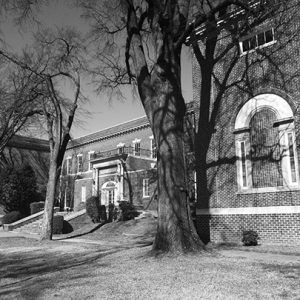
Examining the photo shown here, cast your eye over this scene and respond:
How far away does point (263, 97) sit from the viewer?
1438 centimetres

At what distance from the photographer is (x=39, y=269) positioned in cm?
1052

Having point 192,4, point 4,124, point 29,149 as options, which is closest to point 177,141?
point 192,4

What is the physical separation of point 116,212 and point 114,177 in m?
7.03

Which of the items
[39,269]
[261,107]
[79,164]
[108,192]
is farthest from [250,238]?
[79,164]

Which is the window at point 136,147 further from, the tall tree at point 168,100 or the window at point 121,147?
the tall tree at point 168,100

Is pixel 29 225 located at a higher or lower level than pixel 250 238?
higher

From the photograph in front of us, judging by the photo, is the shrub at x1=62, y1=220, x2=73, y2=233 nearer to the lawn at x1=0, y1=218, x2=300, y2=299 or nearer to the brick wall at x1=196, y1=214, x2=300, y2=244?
the brick wall at x1=196, y1=214, x2=300, y2=244

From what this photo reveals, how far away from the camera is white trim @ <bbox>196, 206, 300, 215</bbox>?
1311cm

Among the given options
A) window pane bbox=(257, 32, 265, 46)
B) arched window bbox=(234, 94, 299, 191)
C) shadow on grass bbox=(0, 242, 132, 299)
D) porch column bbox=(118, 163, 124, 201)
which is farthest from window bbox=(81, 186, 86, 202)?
window pane bbox=(257, 32, 265, 46)

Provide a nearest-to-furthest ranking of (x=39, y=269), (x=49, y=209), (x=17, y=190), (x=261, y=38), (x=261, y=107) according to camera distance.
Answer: (x=39, y=269)
(x=261, y=107)
(x=261, y=38)
(x=49, y=209)
(x=17, y=190)

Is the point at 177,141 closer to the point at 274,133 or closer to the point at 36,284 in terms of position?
the point at 274,133

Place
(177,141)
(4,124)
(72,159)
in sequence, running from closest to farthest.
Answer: (177,141), (4,124), (72,159)

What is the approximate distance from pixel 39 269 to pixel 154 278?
396 centimetres

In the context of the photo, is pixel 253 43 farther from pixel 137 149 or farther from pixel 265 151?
pixel 137 149
